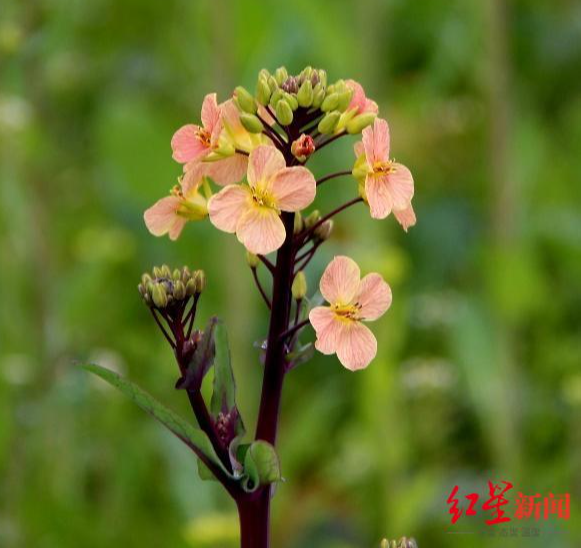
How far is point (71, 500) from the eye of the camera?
1352mm

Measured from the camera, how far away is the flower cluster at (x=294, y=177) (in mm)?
500

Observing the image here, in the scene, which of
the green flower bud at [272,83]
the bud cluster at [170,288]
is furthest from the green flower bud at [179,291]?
the green flower bud at [272,83]

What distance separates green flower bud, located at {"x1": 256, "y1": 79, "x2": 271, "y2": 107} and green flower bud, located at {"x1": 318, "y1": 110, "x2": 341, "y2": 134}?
0.09 ft

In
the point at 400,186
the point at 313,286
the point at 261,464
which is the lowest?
the point at 261,464

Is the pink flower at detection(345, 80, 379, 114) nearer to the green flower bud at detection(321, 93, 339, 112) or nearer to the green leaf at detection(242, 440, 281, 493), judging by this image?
the green flower bud at detection(321, 93, 339, 112)

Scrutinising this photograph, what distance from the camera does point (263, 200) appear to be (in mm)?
497

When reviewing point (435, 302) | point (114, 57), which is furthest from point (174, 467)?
→ point (114, 57)

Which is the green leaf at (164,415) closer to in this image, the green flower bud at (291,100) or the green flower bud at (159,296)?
the green flower bud at (159,296)

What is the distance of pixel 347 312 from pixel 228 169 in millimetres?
98

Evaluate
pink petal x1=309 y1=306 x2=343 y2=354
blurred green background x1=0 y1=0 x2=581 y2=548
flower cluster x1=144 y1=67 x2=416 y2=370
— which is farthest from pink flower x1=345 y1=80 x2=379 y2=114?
blurred green background x1=0 y1=0 x2=581 y2=548

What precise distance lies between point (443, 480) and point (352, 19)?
65cm

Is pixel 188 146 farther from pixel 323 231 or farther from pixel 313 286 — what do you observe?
pixel 313 286

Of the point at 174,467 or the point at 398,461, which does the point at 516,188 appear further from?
the point at 174,467

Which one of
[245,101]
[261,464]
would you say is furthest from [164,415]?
[245,101]
